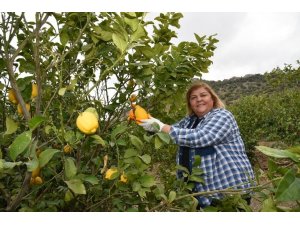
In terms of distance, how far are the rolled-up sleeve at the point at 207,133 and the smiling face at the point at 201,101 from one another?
21 cm

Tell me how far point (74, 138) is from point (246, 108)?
962 centimetres

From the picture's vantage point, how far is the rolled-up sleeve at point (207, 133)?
1952 mm

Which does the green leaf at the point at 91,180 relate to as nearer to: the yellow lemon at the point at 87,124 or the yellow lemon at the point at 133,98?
the yellow lemon at the point at 87,124

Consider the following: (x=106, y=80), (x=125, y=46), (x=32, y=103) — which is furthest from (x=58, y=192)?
(x=125, y=46)

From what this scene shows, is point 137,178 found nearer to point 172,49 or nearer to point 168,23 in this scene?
point 172,49

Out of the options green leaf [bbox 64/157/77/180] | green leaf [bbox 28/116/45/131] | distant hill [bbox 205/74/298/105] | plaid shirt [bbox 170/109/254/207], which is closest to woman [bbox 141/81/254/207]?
plaid shirt [bbox 170/109/254/207]

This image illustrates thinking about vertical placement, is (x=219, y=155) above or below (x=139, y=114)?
below

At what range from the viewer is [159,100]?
1678mm

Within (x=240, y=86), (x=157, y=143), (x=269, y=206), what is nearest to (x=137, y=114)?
(x=157, y=143)

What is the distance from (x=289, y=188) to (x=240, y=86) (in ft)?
82.8

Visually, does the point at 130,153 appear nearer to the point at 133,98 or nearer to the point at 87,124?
the point at 87,124

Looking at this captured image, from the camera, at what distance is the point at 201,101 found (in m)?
2.44

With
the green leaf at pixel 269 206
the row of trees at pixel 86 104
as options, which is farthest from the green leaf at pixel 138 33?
the green leaf at pixel 269 206

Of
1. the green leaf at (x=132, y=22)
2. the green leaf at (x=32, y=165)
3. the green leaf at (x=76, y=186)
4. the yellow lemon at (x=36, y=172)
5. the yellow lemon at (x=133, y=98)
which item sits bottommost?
the green leaf at (x=76, y=186)
